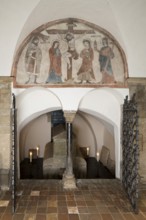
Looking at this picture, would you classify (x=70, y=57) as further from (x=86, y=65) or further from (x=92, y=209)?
(x=92, y=209)

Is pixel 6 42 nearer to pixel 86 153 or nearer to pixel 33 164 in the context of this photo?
pixel 33 164

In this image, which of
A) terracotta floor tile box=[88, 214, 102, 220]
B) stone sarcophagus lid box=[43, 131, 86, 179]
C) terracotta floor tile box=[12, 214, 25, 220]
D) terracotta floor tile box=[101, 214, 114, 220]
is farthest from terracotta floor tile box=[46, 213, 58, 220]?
stone sarcophagus lid box=[43, 131, 86, 179]

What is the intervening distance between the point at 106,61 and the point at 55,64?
4.90 ft

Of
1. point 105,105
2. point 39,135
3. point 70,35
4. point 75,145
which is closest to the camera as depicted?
point 70,35

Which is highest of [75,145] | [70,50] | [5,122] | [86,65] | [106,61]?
[70,50]

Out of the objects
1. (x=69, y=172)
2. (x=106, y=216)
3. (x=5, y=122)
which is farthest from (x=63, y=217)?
(x=5, y=122)

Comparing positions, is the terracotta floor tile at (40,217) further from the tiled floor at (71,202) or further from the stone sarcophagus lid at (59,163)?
the stone sarcophagus lid at (59,163)

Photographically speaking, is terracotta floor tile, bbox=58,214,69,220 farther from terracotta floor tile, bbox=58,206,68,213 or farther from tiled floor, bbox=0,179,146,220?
terracotta floor tile, bbox=58,206,68,213

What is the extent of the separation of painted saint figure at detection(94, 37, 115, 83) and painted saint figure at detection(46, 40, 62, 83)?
1140 mm

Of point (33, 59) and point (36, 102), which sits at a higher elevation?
point (33, 59)

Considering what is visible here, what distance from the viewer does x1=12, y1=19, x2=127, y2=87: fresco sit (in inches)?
226

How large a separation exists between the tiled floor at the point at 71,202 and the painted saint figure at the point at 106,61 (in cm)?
307

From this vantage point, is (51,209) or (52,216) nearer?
(52,216)

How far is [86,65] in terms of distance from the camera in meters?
5.79
